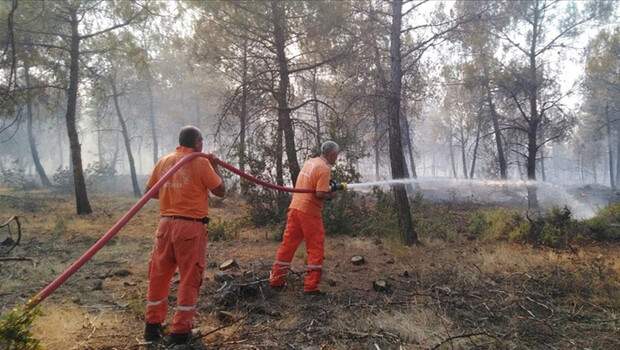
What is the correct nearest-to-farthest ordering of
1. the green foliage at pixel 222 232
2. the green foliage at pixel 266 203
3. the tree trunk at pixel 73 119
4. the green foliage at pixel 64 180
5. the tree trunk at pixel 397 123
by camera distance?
the tree trunk at pixel 397 123, the green foliage at pixel 222 232, the green foliage at pixel 266 203, the tree trunk at pixel 73 119, the green foliage at pixel 64 180

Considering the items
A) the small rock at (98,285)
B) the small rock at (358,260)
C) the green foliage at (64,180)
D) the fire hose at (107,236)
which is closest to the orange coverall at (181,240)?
the fire hose at (107,236)

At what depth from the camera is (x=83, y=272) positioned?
261 inches

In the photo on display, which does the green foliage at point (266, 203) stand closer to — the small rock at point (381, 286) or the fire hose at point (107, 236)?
the small rock at point (381, 286)

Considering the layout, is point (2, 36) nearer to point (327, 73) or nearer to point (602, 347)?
point (327, 73)

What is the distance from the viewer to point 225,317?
4.52m

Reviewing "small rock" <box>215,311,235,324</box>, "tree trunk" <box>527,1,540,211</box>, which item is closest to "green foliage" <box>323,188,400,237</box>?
"small rock" <box>215,311,235,324</box>

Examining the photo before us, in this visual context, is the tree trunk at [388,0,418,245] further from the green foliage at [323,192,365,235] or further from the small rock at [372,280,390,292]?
the small rock at [372,280,390,292]

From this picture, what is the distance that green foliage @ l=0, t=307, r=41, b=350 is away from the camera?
2.61 m

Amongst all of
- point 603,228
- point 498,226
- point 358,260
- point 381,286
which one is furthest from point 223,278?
point 603,228

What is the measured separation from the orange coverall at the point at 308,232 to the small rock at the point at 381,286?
31.8 inches

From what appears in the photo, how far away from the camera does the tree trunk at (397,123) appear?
26.7 ft

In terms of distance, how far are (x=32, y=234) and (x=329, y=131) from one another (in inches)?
295

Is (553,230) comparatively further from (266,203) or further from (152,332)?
(152,332)

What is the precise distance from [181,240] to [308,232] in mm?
1896
